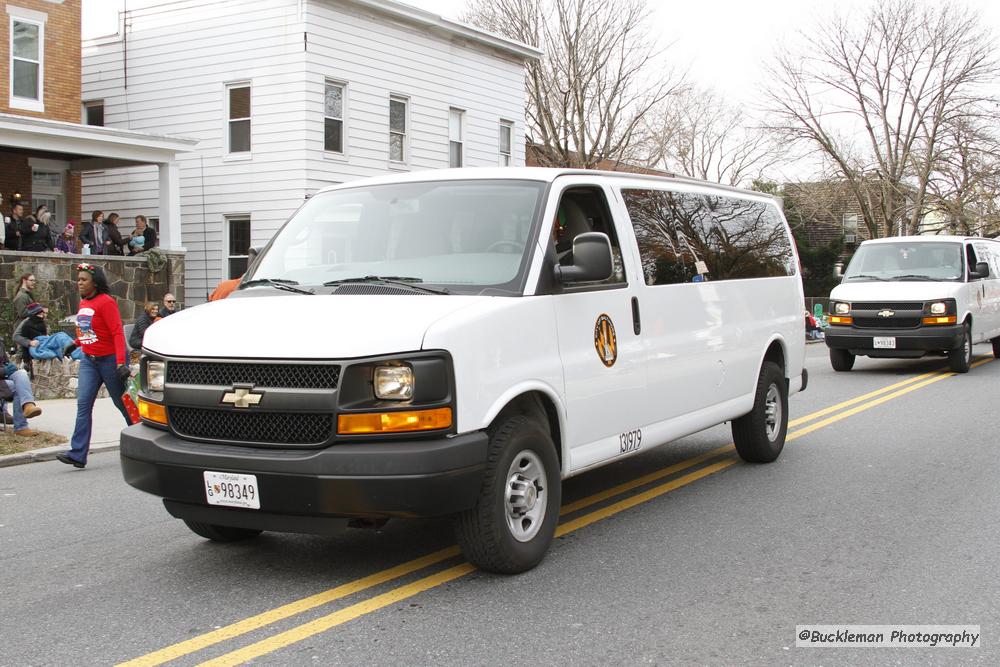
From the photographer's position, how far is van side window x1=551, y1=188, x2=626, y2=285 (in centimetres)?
593

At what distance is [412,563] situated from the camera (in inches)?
217

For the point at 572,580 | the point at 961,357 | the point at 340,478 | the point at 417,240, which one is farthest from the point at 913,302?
the point at 340,478

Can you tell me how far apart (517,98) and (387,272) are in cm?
2316

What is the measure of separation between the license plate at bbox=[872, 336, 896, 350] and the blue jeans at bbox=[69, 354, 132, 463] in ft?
38.0

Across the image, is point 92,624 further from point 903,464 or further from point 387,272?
point 903,464

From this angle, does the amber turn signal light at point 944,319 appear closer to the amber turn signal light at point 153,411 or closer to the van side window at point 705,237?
the van side window at point 705,237

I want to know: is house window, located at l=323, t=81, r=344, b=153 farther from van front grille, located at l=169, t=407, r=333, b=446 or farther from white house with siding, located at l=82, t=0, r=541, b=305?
van front grille, located at l=169, t=407, r=333, b=446

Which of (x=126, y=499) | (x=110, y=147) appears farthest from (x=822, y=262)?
(x=126, y=499)

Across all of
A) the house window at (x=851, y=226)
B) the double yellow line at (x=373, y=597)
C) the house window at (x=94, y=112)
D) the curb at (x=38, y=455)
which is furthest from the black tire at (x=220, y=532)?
the house window at (x=851, y=226)

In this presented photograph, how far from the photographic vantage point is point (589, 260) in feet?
17.9

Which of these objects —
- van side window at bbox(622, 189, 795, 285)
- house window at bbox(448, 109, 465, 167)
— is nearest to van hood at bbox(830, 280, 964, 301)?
van side window at bbox(622, 189, 795, 285)

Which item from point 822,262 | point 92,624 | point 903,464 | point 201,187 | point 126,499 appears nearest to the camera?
point 92,624

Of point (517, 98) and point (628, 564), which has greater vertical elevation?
point (517, 98)

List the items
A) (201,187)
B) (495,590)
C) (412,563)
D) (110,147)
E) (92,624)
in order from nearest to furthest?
(92,624)
(495,590)
(412,563)
(110,147)
(201,187)
